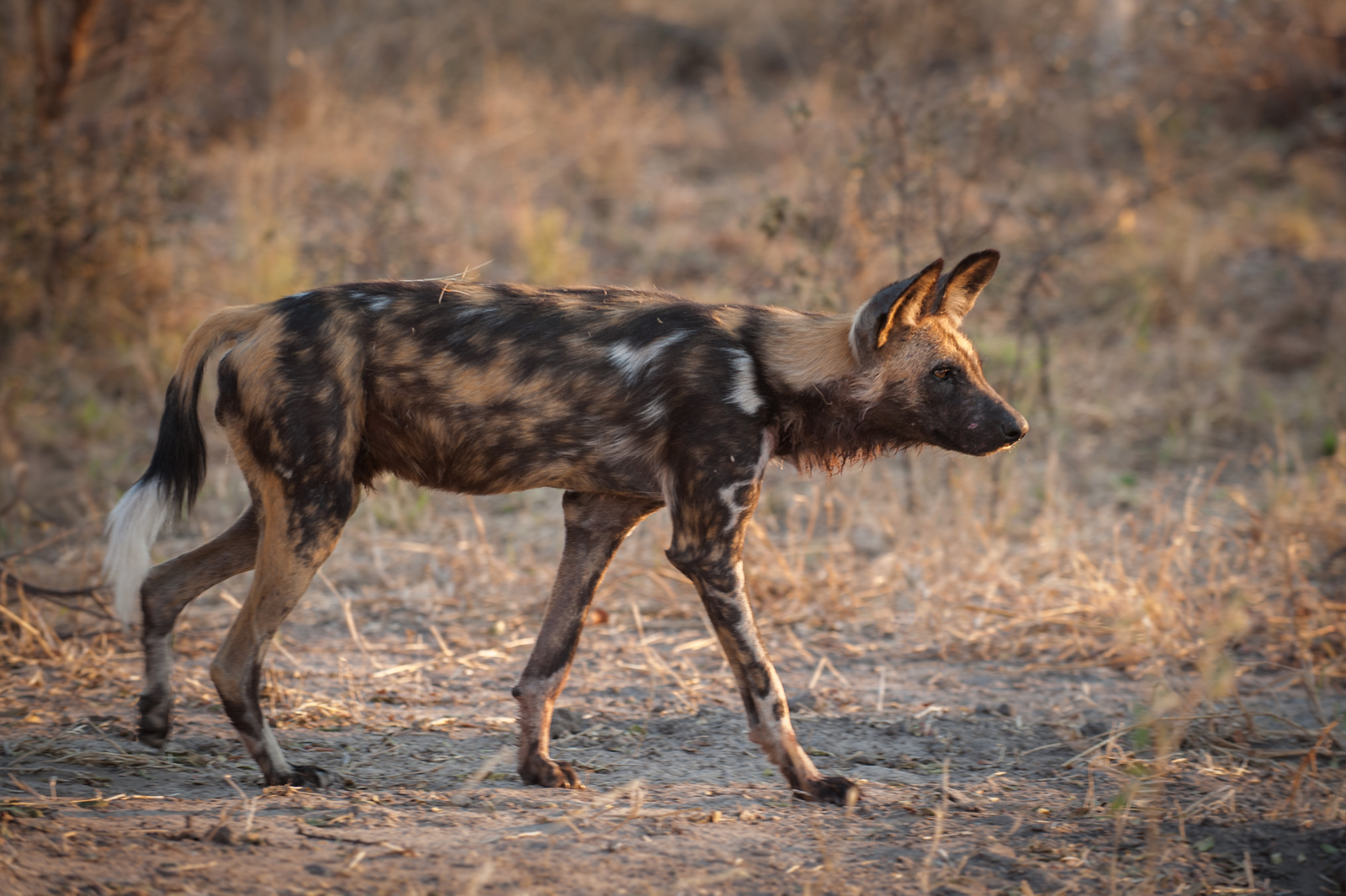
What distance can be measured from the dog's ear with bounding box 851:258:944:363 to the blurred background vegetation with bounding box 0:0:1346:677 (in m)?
1.07

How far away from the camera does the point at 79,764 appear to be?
302 cm

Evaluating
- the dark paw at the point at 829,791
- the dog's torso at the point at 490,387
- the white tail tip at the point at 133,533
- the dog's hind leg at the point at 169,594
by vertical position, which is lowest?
the dark paw at the point at 829,791

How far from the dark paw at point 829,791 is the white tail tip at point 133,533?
5.77 feet

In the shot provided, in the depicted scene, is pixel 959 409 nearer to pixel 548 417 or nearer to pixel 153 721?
pixel 548 417

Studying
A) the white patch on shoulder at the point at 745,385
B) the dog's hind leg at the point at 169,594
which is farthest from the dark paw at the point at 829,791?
the dog's hind leg at the point at 169,594

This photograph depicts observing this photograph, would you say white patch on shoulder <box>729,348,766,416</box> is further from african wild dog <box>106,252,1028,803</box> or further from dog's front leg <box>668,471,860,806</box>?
dog's front leg <box>668,471,860,806</box>

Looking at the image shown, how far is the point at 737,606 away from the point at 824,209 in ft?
11.5

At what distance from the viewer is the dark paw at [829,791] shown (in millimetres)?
2900

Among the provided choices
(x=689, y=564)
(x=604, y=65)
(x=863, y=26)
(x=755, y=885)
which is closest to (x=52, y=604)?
(x=689, y=564)

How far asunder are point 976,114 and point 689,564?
12.6ft

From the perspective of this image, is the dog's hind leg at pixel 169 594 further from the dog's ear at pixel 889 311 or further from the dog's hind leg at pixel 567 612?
the dog's ear at pixel 889 311

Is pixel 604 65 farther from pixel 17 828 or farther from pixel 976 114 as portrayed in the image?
pixel 17 828

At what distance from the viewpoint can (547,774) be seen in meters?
3.05

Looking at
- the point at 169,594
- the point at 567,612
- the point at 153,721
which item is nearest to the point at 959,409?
the point at 567,612
